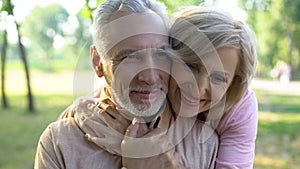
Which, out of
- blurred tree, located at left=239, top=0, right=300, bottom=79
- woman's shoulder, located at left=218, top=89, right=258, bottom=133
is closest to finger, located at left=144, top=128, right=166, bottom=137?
woman's shoulder, located at left=218, top=89, right=258, bottom=133

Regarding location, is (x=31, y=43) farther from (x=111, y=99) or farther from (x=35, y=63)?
(x=111, y=99)

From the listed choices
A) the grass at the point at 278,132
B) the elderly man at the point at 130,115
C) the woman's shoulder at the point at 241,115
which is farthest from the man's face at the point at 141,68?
the grass at the point at 278,132

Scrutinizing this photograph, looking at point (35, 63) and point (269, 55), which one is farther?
point (269, 55)

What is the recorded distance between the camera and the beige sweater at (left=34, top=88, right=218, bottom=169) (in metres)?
0.80

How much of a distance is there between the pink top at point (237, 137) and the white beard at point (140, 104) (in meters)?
0.12

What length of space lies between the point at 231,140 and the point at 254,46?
16 cm

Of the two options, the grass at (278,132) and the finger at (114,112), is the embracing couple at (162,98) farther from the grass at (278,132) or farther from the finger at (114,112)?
the grass at (278,132)

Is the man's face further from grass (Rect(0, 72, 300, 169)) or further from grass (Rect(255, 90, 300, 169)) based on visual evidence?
grass (Rect(255, 90, 300, 169))

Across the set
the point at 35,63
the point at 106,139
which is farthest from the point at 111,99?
the point at 35,63

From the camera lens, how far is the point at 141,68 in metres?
0.74

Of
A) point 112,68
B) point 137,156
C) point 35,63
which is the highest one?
point 112,68

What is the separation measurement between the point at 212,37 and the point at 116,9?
150 millimetres

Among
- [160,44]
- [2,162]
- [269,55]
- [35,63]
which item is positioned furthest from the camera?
[269,55]

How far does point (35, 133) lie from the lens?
3.36 meters
